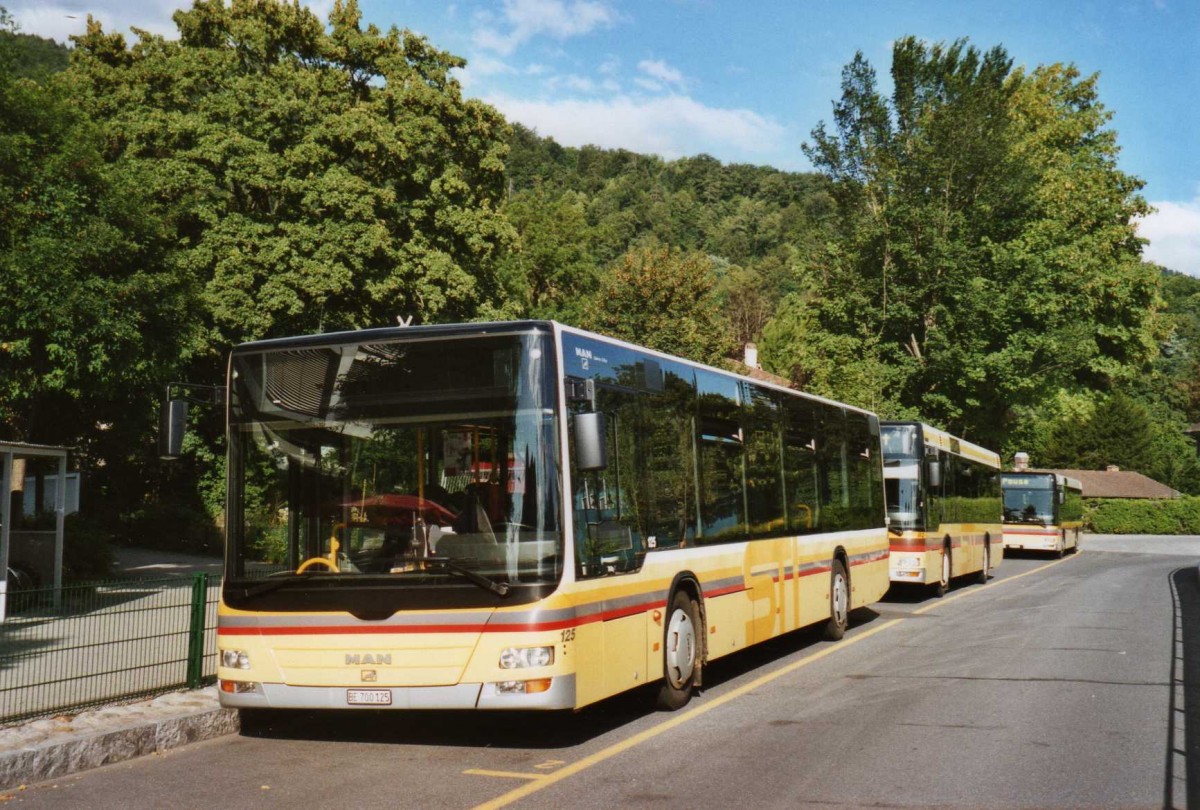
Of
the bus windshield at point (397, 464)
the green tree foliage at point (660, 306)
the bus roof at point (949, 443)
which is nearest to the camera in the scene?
the bus windshield at point (397, 464)

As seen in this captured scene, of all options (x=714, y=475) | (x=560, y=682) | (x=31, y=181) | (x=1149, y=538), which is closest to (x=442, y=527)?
(x=560, y=682)

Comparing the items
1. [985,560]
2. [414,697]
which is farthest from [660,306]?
[414,697]

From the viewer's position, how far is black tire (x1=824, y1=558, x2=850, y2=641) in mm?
15102

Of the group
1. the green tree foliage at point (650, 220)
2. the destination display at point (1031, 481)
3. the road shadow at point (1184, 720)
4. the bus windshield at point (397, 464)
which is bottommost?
the road shadow at point (1184, 720)

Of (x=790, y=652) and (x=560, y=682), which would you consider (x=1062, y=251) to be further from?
(x=560, y=682)

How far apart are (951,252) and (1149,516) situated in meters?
35.0

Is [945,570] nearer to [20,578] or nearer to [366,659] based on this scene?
[20,578]

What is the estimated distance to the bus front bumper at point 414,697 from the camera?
26.2ft

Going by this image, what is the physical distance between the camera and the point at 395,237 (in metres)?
34.7

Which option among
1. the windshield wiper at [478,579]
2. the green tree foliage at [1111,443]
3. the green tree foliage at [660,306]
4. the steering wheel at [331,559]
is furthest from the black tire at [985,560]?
the green tree foliage at [1111,443]

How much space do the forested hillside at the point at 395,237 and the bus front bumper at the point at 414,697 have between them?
42.8 feet

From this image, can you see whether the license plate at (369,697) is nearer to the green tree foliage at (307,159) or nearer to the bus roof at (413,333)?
the bus roof at (413,333)

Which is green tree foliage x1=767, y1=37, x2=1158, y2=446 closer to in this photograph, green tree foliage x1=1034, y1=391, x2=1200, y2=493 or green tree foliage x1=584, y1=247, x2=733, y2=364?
green tree foliage x1=584, y1=247, x2=733, y2=364

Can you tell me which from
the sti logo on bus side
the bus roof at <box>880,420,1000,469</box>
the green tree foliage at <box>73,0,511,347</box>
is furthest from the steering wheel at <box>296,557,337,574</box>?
the green tree foliage at <box>73,0,511,347</box>
